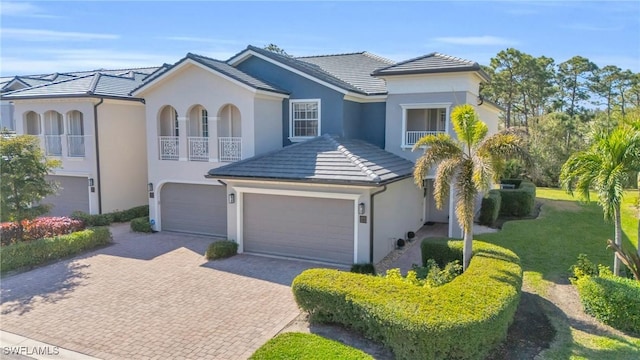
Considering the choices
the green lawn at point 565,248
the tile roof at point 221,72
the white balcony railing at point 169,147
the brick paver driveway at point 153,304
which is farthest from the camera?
the white balcony railing at point 169,147

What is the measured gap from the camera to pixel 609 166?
37.0 ft

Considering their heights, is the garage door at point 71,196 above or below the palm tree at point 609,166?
below

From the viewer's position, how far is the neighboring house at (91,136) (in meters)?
20.5

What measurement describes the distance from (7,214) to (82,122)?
746 centimetres

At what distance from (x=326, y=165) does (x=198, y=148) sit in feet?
21.8

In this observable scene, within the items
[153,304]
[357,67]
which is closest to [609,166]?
[153,304]

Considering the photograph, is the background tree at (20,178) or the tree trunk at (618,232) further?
the background tree at (20,178)

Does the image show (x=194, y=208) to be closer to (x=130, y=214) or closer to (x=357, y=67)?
(x=130, y=214)

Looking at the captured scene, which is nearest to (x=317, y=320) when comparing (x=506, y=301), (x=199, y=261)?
(x=506, y=301)

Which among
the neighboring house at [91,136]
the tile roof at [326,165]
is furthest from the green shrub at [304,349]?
the neighboring house at [91,136]

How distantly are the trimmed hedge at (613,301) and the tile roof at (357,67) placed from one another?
11001 mm

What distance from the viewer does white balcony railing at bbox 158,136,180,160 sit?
19.1 meters

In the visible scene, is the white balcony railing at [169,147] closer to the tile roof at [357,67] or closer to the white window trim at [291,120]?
the white window trim at [291,120]

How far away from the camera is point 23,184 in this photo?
51.5 ft
